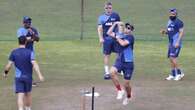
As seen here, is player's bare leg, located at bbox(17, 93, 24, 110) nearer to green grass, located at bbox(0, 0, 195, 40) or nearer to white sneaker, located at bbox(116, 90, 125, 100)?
white sneaker, located at bbox(116, 90, 125, 100)

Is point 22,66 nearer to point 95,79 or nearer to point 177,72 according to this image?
point 95,79

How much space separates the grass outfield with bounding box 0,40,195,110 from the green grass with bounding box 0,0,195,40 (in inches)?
120

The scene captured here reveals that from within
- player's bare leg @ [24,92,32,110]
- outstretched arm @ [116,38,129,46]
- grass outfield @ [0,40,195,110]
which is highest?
outstretched arm @ [116,38,129,46]


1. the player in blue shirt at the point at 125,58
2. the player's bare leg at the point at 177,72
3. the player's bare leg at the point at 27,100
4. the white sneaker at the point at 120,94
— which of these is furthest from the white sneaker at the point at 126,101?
the player's bare leg at the point at 177,72

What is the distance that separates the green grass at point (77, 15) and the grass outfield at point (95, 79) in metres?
3.04

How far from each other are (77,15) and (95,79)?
1555cm

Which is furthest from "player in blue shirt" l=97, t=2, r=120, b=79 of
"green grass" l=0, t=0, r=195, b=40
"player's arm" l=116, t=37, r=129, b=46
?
"green grass" l=0, t=0, r=195, b=40

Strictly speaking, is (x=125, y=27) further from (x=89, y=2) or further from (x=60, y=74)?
(x=89, y=2)

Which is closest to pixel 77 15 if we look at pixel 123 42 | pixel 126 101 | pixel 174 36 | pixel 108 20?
pixel 108 20

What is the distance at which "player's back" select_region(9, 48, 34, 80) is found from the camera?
14117 mm

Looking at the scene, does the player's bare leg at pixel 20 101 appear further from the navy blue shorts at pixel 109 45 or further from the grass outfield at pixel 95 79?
the navy blue shorts at pixel 109 45

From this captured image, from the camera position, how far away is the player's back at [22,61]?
46.3ft

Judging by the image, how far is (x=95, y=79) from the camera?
741 inches

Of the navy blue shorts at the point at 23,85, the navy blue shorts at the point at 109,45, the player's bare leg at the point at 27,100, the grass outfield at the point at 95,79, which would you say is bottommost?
the grass outfield at the point at 95,79
